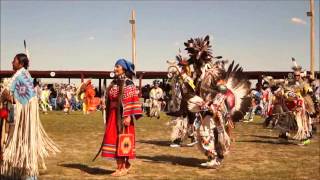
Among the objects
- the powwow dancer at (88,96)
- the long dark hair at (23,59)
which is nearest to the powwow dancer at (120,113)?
the long dark hair at (23,59)

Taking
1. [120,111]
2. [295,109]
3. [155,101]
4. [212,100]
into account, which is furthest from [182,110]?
[155,101]

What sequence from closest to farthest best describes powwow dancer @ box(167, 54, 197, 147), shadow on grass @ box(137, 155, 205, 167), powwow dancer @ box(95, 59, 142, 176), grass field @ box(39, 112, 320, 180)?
powwow dancer @ box(95, 59, 142, 176)
grass field @ box(39, 112, 320, 180)
shadow on grass @ box(137, 155, 205, 167)
powwow dancer @ box(167, 54, 197, 147)

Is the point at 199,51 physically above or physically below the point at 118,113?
above

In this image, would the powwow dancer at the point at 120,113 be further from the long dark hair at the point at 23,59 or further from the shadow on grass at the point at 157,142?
the shadow on grass at the point at 157,142

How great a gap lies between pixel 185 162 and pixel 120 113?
2130mm

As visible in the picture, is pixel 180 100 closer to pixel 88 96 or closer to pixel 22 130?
pixel 22 130

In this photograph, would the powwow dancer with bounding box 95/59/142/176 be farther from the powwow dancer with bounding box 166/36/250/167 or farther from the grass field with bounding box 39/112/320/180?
the powwow dancer with bounding box 166/36/250/167

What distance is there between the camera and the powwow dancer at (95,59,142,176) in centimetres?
716

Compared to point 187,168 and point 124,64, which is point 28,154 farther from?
point 187,168

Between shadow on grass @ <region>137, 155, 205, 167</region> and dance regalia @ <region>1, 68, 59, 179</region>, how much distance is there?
3160 millimetres

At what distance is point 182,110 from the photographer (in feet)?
33.0

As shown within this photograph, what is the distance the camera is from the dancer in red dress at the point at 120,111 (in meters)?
7.16


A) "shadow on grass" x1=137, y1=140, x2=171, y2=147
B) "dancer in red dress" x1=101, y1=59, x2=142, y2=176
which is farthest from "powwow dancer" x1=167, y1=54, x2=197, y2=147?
"dancer in red dress" x1=101, y1=59, x2=142, y2=176

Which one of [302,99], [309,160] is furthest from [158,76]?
[309,160]
